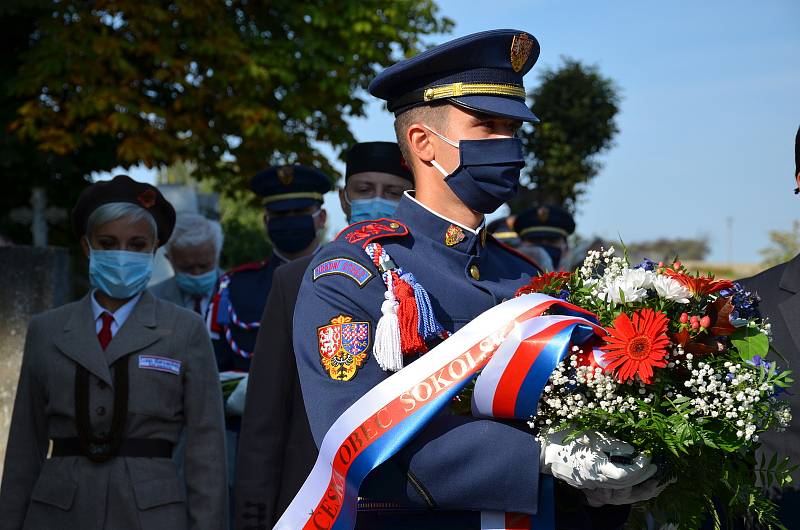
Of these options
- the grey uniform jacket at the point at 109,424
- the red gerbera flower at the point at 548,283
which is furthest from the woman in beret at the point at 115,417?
the red gerbera flower at the point at 548,283

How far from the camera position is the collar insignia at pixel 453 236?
297 centimetres

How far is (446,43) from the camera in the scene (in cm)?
287

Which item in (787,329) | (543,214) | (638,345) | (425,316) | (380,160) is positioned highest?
(543,214)

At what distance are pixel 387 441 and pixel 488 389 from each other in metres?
0.26

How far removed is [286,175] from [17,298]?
76.8 inches

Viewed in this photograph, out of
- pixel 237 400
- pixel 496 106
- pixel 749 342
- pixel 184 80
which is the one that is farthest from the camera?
pixel 184 80

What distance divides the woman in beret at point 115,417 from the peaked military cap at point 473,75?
1961 millimetres

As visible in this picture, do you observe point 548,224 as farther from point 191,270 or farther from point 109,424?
point 109,424

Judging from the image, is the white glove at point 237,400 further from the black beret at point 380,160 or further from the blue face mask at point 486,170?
the blue face mask at point 486,170

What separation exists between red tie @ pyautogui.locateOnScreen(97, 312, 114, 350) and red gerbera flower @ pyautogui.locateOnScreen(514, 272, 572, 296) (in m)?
2.32

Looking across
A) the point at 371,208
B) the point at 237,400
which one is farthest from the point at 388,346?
the point at 237,400

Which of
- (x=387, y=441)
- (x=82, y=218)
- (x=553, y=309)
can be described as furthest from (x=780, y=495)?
(x=82, y=218)

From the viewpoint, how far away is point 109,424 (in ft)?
13.9

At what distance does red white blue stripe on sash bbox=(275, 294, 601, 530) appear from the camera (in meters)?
2.42
